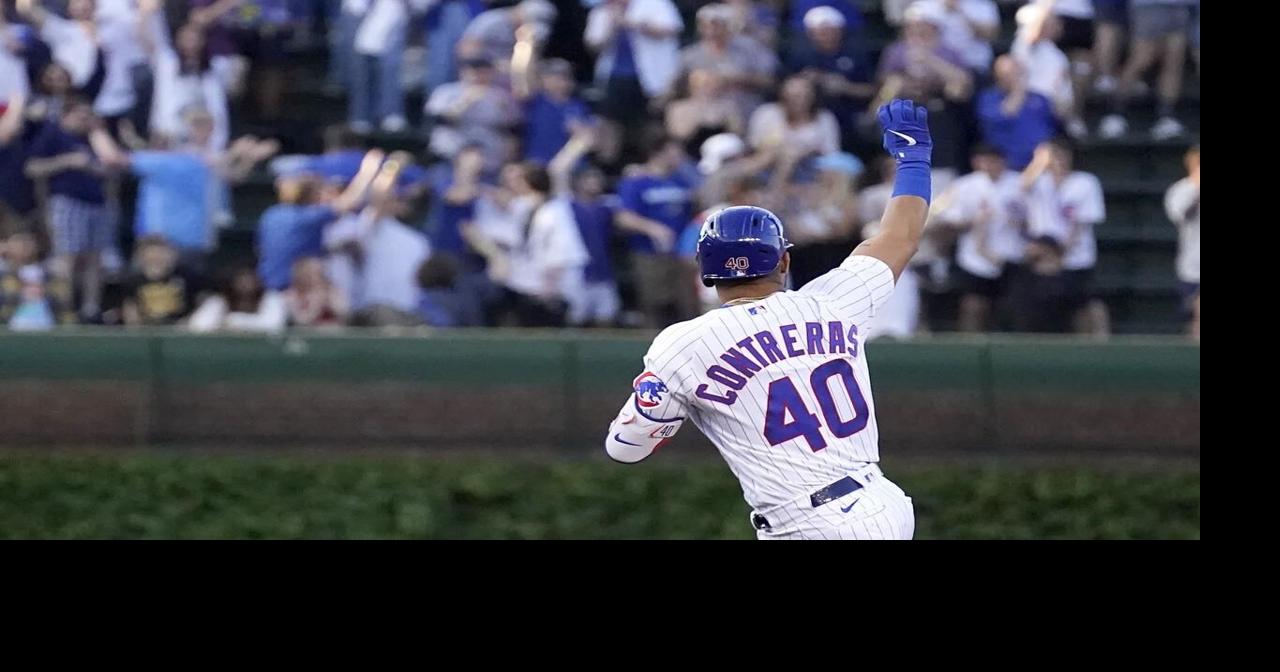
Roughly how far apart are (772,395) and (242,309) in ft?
24.1

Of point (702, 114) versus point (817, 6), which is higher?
point (817, 6)

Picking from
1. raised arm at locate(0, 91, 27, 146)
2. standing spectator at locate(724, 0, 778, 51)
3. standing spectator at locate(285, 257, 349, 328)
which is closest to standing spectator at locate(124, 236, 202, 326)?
standing spectator at locate(285, 257, 349, 328)

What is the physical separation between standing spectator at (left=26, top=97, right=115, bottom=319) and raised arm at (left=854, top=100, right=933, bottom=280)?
296 inches

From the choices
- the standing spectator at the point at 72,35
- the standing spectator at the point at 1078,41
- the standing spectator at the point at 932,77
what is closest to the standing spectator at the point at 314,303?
Answer: the standing spectator at the point at 72,35

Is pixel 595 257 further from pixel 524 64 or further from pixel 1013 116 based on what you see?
pixel 1013 116

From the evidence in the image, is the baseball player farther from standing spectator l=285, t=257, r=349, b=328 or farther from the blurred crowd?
standing spectator l=285, t=257, r=349, b=328

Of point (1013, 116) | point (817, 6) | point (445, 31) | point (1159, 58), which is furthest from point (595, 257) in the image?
point (1159, 58)

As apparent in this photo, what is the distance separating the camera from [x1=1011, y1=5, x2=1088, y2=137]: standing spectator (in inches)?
494

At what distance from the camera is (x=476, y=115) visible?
12.4 metres

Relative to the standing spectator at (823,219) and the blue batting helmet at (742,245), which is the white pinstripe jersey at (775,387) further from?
the standing spectator at (823,219)

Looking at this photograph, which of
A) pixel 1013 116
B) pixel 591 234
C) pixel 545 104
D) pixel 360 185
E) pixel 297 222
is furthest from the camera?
pixel 545 104

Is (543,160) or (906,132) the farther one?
(543,160)

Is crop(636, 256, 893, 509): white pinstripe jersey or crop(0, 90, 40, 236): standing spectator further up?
crop(0, 90, 40, 236): standing spectator
